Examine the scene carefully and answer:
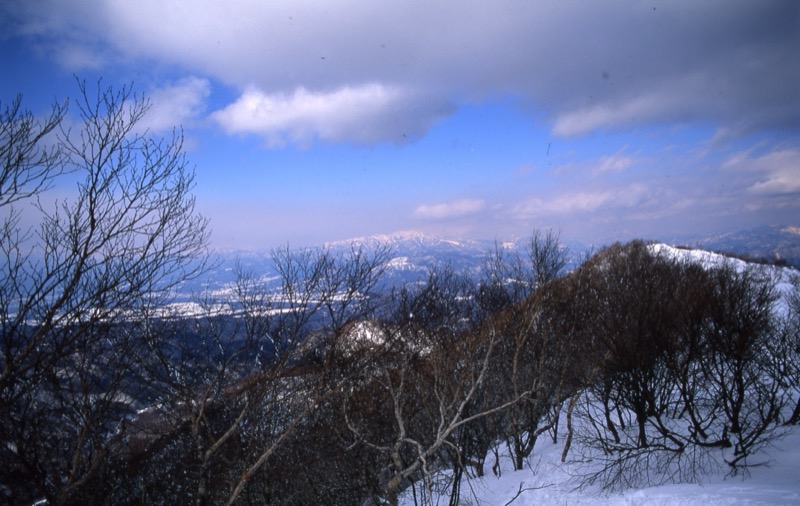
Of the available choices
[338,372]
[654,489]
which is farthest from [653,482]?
[338,372]

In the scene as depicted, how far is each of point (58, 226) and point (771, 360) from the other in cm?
2150

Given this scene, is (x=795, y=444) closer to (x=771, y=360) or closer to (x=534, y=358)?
(x=771, y=360)

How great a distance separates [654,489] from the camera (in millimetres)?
12789

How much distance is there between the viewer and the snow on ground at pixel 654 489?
10.8 metres

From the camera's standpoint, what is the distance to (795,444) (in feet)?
44.2

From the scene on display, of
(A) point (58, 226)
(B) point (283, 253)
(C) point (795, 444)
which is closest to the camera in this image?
(A) point (58, 226)

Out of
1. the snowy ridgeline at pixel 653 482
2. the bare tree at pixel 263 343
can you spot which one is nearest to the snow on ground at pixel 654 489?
the snowy ridgeline at pixel 653 482

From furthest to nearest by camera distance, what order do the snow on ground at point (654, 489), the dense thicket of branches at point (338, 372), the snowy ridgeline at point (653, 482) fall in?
the snowy ridgeline at point (653, 482), the snow on ground at point (654, 489), the dense thicket of branches at point (338, 372)

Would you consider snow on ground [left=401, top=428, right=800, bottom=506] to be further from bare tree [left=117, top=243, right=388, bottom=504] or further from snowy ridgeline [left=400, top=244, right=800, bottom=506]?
bare tree [left=117, top=243, right=388, bottom=504]

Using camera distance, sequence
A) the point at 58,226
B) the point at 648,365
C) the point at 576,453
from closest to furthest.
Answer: the point at 58,226 → the point at 648,365 → the point at 576,453

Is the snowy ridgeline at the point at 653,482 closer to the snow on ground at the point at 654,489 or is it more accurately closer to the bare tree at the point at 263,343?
the snow on ground at the point at 654,489

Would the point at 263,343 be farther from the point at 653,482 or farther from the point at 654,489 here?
the point at 653,482

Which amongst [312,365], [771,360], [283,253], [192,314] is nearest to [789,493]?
[771,360]

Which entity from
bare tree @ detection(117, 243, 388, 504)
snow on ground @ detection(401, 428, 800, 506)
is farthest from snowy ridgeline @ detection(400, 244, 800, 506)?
bare tree @ detection(117, 243, 388, 504)
